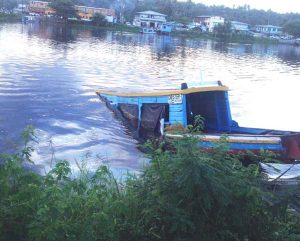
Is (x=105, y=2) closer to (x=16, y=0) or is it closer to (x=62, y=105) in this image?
(x=16, y=0)

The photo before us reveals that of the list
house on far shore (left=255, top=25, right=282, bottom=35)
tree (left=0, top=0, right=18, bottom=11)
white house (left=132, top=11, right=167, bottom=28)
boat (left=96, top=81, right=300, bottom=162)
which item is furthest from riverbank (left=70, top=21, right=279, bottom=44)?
boat (left=96, top=81, right=300, bottom=162)

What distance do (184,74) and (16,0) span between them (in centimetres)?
12821

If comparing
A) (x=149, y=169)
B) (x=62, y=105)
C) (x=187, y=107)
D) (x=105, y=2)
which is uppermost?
(x=105, y=2)

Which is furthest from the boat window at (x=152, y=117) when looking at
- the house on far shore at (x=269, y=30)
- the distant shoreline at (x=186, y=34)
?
the house on far shore at (x=269, y=30)

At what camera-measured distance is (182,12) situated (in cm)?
13688

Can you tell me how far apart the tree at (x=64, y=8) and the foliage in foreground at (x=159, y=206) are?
91.8 meters

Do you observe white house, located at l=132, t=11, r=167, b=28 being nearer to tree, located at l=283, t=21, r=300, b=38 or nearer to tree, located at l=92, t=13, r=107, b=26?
tree, located at l=92, t=13, r=107, b=26

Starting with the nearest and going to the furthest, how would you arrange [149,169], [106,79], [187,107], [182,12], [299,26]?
1. [149,169]
2. [187,107]
3. [106,79]
4. [299,26]
5. [182,12]

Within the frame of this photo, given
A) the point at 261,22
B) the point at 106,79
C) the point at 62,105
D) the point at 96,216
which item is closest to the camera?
the point at 96,216

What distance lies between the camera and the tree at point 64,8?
91875 millimetres

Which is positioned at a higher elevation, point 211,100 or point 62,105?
point 211,100

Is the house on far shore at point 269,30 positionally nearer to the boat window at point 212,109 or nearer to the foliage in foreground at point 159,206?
the boat window at point 212,109

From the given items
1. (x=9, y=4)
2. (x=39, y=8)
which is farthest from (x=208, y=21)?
(x=9, y=4)

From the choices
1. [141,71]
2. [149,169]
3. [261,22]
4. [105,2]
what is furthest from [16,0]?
[149,169]
